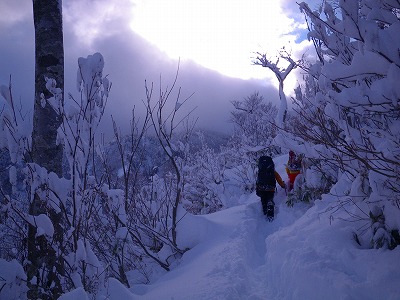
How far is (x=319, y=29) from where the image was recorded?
306cm

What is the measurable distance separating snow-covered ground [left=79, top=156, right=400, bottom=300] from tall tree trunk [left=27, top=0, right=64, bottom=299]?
74 centimetres

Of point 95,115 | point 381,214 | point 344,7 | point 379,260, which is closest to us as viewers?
point 344,7

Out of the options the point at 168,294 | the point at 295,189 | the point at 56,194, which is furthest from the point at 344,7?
the point at 295,189

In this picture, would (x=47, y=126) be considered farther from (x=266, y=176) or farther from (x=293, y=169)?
(x=293, y=169)

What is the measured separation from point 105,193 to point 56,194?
2.60 ft

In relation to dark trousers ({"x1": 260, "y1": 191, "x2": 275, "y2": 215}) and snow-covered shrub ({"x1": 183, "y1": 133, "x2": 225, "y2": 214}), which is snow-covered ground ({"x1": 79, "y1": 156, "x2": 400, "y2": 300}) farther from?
snow-covered shrub ({"x1": 183, "y1": 133, "x2": 225, "y2": 214})

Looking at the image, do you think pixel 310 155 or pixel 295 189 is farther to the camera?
pixel 295 189

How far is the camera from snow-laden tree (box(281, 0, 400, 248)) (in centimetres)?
167

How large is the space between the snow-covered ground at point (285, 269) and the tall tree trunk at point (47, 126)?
74 cm

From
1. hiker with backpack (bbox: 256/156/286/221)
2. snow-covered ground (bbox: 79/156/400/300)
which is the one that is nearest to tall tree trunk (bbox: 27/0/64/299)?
snow-covered ground (bbox: 79/156/400/300)

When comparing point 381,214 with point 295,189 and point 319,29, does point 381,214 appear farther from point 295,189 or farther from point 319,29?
point 295,189

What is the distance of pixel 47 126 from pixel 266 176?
564 centimetres

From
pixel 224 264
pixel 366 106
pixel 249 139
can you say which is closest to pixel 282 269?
pixel 224 264

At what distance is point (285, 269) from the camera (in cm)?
325
